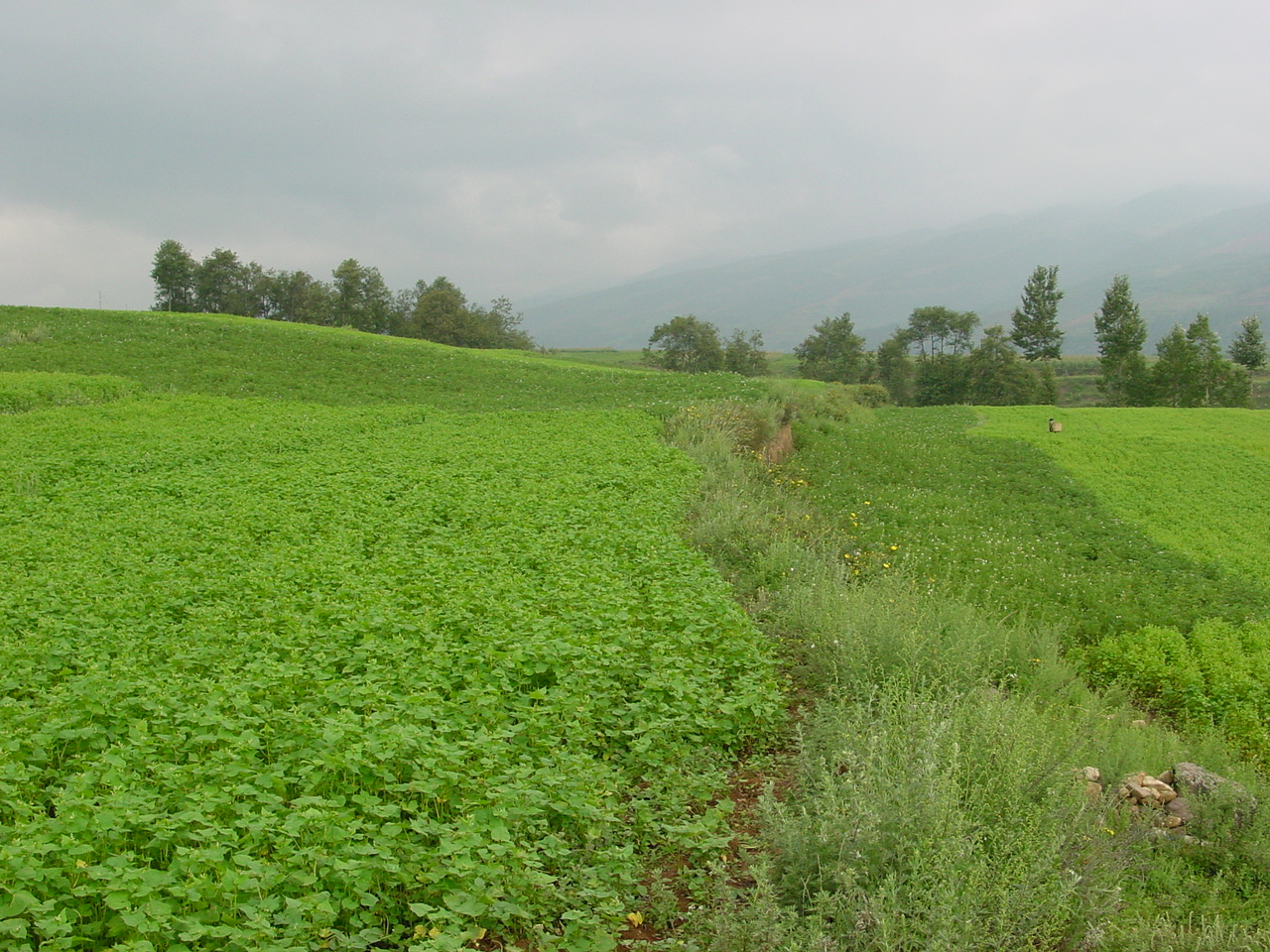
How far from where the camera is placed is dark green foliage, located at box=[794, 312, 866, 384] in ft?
244

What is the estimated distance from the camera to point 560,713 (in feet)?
17.1

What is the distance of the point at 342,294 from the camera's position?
7131cm

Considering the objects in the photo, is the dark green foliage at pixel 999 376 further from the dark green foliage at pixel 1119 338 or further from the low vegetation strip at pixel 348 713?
the low vegetation strip at pixel 348 713

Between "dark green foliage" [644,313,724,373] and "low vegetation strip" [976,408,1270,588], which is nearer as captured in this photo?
A: "low vegetation strip" [976,408,1270,588]

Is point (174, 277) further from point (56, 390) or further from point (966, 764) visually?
point (966, 764)

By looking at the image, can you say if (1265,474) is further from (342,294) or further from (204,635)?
(342,294)

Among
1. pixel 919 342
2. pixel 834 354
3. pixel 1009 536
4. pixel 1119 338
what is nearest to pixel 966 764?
pixel 1009 536

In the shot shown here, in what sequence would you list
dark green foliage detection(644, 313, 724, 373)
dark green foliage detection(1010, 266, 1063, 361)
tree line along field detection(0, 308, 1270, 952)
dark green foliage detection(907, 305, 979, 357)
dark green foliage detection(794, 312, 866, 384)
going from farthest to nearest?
1. dark green foliage detection(644, 313, 724, 373)
2. dark green foliage detection(794, 312, 866, 384)
3. dark green foliage detection(907, 305, 979, 357)
4. dark green foliage detection(1010, 266, 1063, 361)
5. tree line along field detection(0, 308, 1270, 952)

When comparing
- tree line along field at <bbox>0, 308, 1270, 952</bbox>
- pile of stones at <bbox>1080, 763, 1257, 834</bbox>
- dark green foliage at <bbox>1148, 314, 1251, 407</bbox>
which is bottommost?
pile of stones at <bbox>1080, 763, 1257, 834</bbox>

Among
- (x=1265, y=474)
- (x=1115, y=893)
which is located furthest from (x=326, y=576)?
(x=1265, y=474)

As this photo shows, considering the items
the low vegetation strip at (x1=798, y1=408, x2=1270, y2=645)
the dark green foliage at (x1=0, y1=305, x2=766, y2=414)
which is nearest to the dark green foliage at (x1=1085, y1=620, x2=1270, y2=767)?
the low vegetation strip at (x1=798, y1=408, x2=1270, y2=645)

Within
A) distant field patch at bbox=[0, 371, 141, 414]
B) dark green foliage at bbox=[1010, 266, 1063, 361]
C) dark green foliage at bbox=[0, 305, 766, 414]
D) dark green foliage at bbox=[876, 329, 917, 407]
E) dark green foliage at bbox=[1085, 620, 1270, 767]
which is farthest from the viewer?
dark green foliage at bbox=[876, 329, 917, 407]

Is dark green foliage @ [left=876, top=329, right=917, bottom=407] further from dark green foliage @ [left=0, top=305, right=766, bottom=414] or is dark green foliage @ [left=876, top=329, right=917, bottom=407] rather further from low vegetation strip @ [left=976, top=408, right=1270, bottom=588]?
dark green foliage @ [left=0, top=305, right=766, bottom=414]

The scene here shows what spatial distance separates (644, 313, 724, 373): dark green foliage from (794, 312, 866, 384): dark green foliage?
8.57 meters
